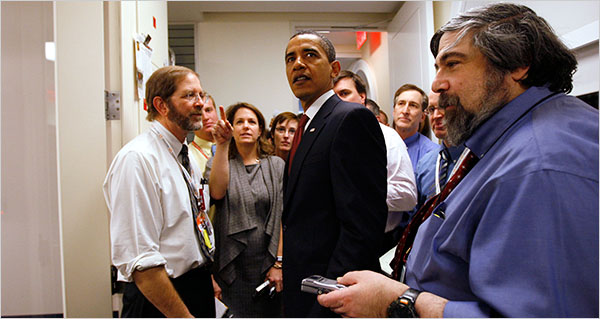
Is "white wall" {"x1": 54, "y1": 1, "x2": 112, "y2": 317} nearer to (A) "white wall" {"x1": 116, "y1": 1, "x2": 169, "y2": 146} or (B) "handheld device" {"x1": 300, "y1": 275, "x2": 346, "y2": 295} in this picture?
(A) "white wall" {"x1": 116, "y1": 1, "x2": 169, "y2": 146}

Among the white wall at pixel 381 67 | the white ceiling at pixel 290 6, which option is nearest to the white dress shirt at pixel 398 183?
the white ceiling at pixel 290 6

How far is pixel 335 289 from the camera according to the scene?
2.98ft

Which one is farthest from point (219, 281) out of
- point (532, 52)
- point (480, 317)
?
point (532, 52)

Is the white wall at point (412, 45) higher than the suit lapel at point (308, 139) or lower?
A: higher

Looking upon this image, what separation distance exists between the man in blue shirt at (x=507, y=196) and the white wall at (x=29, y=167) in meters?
1.02

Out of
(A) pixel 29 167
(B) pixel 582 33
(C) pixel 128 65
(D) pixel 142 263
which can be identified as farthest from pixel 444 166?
(A) pixel 29 167

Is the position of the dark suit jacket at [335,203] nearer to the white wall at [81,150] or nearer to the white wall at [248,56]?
the white wall at [81,150]

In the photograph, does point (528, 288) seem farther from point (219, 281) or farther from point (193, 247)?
point (219, 281)

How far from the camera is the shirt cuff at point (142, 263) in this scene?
1.23m

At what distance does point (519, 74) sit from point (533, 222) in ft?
1.19

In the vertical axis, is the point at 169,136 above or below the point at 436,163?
above

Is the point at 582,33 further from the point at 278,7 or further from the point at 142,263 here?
the point at 278,7

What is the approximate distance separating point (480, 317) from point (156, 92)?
55.6 inches

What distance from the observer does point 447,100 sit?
91 centimetres
